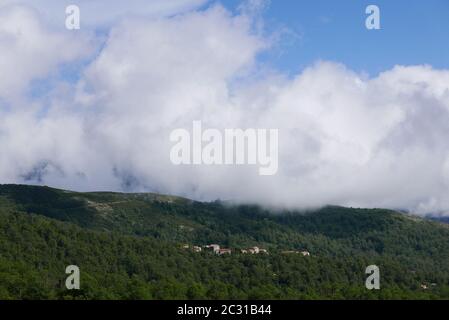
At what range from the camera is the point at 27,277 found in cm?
16775
